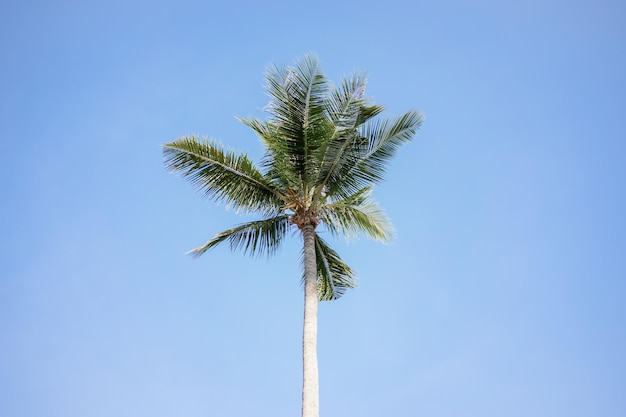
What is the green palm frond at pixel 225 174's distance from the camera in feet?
48.2

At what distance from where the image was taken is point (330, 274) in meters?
15.6

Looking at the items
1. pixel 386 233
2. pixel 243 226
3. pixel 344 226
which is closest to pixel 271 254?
pixel 243 226

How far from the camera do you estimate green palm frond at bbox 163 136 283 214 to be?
14.7 m

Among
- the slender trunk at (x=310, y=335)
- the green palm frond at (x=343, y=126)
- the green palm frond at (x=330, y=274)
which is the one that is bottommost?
the slender trunk at (x=310, y=335)

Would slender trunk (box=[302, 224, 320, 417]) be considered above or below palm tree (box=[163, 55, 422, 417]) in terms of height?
below

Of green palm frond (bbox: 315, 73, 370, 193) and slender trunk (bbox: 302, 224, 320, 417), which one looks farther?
green palm frond (bbox: 315, 73, 370, 193)

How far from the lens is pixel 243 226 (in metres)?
15.4

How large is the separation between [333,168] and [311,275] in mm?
2543

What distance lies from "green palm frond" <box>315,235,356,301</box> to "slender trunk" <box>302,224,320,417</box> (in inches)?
51.2

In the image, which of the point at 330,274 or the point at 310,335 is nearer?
the point at 310,335

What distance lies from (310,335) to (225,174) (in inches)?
174

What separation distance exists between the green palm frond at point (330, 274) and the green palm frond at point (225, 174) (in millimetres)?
1565

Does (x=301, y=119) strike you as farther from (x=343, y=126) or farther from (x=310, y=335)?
(x=310, y=335)

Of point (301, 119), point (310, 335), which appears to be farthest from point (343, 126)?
point (310, 335)
